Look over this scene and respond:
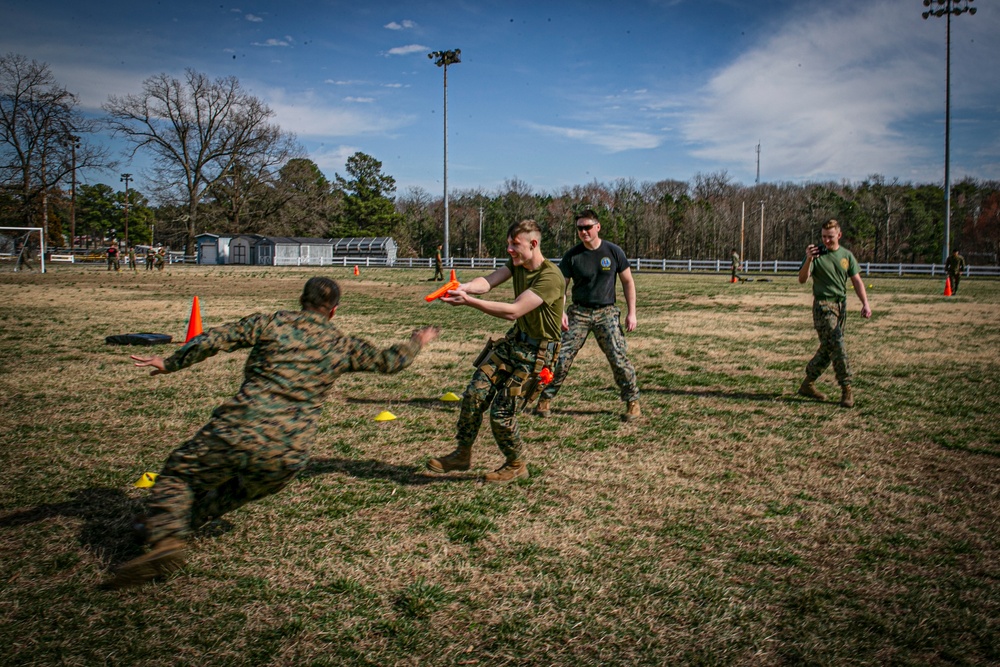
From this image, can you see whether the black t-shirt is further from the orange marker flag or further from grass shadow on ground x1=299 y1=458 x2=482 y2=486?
grass shadow on ground x1=299 y1=458 x2=482 y2=486

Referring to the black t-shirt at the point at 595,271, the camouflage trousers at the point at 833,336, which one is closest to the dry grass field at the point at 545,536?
the camouflage trousers at the point at 833,336

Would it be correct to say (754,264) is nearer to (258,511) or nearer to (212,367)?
(212,367)

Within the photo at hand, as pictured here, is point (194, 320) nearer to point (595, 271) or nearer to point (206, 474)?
point (595, 271)

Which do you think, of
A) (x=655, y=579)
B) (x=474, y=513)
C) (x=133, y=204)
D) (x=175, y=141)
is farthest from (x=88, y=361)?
(x=133, y=204)

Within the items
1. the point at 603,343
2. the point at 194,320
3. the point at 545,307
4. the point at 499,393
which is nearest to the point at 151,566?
the point at 499,393

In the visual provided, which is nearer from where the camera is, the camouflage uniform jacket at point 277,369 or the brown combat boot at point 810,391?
the camouflage uniform jacket at point 277,369

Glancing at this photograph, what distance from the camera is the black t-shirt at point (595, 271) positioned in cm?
732

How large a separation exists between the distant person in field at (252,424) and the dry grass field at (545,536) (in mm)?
328

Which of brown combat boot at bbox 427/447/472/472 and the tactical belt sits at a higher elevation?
the tactical belt

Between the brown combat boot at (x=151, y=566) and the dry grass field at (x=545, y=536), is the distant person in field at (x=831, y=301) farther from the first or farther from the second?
the brown combat boot at (x=151, y=566)

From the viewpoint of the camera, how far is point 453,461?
5379 millimetres

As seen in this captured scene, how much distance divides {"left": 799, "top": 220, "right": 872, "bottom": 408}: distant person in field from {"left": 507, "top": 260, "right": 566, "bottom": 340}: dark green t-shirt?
14.3ft

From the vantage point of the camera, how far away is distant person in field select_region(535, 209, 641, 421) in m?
7.29

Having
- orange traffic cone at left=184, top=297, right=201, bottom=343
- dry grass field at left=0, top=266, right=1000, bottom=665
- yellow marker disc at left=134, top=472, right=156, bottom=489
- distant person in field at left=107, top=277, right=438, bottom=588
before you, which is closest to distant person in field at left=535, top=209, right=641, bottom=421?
dry grass field at left=0, top=266, right=1000, bottom=665
